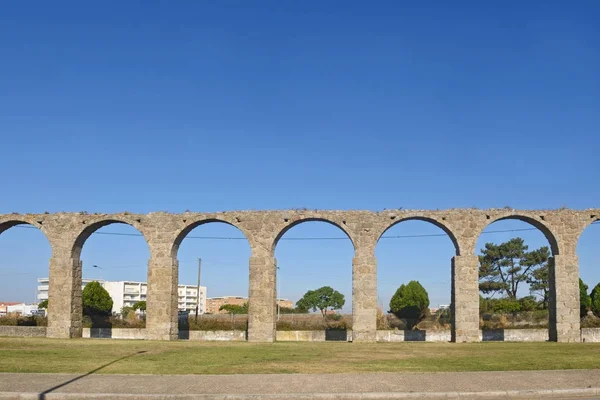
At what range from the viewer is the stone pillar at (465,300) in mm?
24766

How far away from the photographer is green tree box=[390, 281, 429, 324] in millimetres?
35219

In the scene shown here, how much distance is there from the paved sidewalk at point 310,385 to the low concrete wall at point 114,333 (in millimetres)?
17281

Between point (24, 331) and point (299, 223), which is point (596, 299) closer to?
point (299, 223)

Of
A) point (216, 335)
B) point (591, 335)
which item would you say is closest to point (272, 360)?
point (216, 335)

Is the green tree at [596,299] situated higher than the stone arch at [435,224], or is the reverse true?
the stone arch at [435,224]

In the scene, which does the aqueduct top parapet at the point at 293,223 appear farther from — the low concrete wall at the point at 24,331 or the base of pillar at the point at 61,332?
the low concrete wall at the point at 24,331

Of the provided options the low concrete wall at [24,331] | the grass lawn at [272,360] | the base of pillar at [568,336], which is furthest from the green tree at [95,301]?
the base of pillar at [568,336]

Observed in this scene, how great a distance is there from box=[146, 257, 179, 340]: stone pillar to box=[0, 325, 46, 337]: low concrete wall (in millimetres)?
5515

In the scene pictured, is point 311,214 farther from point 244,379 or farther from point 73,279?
point 244,379

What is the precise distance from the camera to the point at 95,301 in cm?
4072

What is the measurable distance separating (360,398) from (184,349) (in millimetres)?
10563

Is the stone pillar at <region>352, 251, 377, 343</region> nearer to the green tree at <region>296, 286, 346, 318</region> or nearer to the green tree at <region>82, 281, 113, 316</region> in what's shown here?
the green tree at <region>82, 281, 113, 316</region>

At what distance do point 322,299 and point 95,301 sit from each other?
53.3 meters

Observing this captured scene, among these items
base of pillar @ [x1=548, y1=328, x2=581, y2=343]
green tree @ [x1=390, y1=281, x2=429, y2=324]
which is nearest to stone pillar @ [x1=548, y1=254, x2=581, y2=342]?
base of pillar @ [x1=548, y1=328, x2=581, y2=343]
